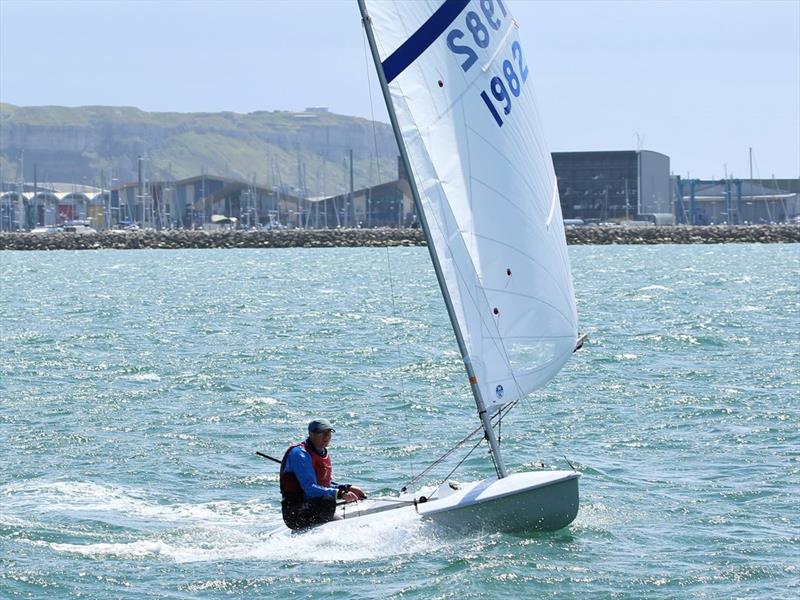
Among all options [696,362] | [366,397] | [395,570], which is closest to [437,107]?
[395,570]

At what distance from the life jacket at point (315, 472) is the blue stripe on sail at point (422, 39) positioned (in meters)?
3.15

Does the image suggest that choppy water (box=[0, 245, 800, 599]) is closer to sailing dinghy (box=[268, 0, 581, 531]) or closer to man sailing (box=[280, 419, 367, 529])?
man sailing (box=[280, 419, 367, 529])

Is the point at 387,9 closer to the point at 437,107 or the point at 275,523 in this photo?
the point at 437,107

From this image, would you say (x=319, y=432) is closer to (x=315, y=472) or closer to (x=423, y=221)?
(x=315, y=472)

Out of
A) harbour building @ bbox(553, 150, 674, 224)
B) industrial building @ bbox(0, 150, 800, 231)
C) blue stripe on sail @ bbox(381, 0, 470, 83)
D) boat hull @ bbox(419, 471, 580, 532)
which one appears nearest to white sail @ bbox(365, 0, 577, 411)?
blue stripe on sail @ bbox(381, 0, 470, 83)

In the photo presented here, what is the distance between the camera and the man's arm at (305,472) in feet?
41.5

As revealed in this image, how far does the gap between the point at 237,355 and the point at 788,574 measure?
17.7 meters

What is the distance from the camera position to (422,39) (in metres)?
12.4

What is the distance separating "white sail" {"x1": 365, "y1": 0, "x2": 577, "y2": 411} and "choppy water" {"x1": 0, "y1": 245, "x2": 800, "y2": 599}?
162cm

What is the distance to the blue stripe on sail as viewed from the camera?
12203 mm

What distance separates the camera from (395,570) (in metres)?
12.1

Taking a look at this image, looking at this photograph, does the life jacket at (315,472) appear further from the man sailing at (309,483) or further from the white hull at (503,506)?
the white hull at (503,506)

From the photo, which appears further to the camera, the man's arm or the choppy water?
the man's arm

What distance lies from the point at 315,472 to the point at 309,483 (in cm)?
16
